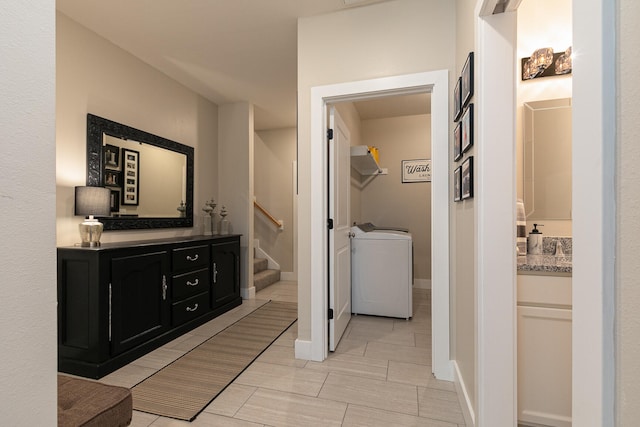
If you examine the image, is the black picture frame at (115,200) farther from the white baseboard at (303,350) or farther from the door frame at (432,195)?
the white baseboard at (303,350)

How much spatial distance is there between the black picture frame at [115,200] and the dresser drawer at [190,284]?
0.86m

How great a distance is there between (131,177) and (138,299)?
1261 millimetres

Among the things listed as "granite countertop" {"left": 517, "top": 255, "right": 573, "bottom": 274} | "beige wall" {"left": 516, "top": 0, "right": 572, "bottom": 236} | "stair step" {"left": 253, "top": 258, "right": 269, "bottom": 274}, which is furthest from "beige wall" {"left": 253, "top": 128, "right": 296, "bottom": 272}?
"granite countertop" {"left": 517, "top": 255, "right": 573, "bottom": 274}

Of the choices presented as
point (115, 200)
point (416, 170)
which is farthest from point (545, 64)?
point (115, 200)

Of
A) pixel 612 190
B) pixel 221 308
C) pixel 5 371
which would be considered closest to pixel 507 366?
pixel 612 190

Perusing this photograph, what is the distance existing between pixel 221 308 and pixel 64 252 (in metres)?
1.69

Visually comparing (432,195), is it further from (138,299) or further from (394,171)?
(394,171)

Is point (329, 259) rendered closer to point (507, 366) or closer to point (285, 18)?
point (507, 366)

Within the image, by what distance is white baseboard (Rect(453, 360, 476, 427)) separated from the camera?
151 centimetres

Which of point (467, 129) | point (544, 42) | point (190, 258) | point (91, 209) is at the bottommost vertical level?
point (190, 258)

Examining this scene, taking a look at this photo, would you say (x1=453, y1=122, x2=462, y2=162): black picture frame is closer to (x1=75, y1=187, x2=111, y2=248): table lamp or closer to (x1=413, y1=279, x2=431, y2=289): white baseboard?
(x1=75, y1=187, x2=111, y2=248): table lamp

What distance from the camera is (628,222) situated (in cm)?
47

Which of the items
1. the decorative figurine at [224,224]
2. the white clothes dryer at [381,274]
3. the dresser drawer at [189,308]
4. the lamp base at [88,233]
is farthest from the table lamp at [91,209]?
the white clothes dryer at [381,274]

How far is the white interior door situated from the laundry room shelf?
60 cm
